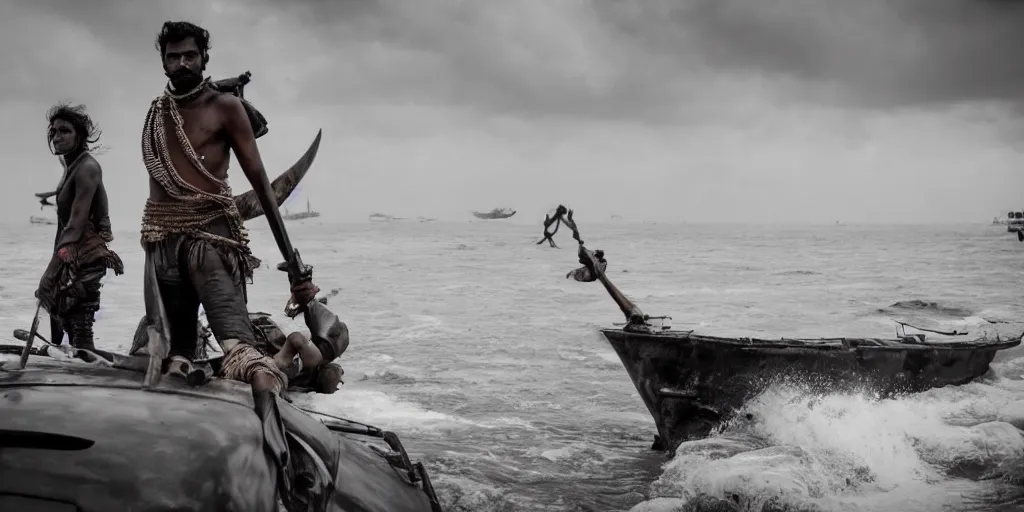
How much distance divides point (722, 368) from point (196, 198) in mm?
6798

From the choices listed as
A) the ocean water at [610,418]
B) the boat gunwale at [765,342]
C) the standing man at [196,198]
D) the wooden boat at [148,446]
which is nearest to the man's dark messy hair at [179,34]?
the standing man at [196,198]

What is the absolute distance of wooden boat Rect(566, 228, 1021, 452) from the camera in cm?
923

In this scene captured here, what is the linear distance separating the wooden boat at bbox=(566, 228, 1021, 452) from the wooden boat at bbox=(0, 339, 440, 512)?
6.45 metres

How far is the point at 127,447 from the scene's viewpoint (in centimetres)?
250

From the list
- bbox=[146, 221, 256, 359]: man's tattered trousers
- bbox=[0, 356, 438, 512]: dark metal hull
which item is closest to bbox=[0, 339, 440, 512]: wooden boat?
bbox=[0, 356, 438, 512]: dark metal hull

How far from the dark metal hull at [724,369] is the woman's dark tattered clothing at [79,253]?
533 centimetres

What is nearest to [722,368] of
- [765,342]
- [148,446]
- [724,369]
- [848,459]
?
[724,369]

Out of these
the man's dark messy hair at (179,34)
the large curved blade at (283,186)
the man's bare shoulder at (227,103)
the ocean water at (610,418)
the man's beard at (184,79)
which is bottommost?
the ocean water at (610,418)

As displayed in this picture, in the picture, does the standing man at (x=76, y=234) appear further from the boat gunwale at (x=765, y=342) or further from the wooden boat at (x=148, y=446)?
the boat gunwale at (x=765, y=342)

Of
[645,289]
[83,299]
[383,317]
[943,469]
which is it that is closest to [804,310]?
[645,289]

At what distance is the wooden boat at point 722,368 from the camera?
364 inches

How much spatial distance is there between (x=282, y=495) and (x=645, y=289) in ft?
100

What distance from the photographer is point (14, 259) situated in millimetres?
39031

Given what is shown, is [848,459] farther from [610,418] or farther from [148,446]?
[148,446]
